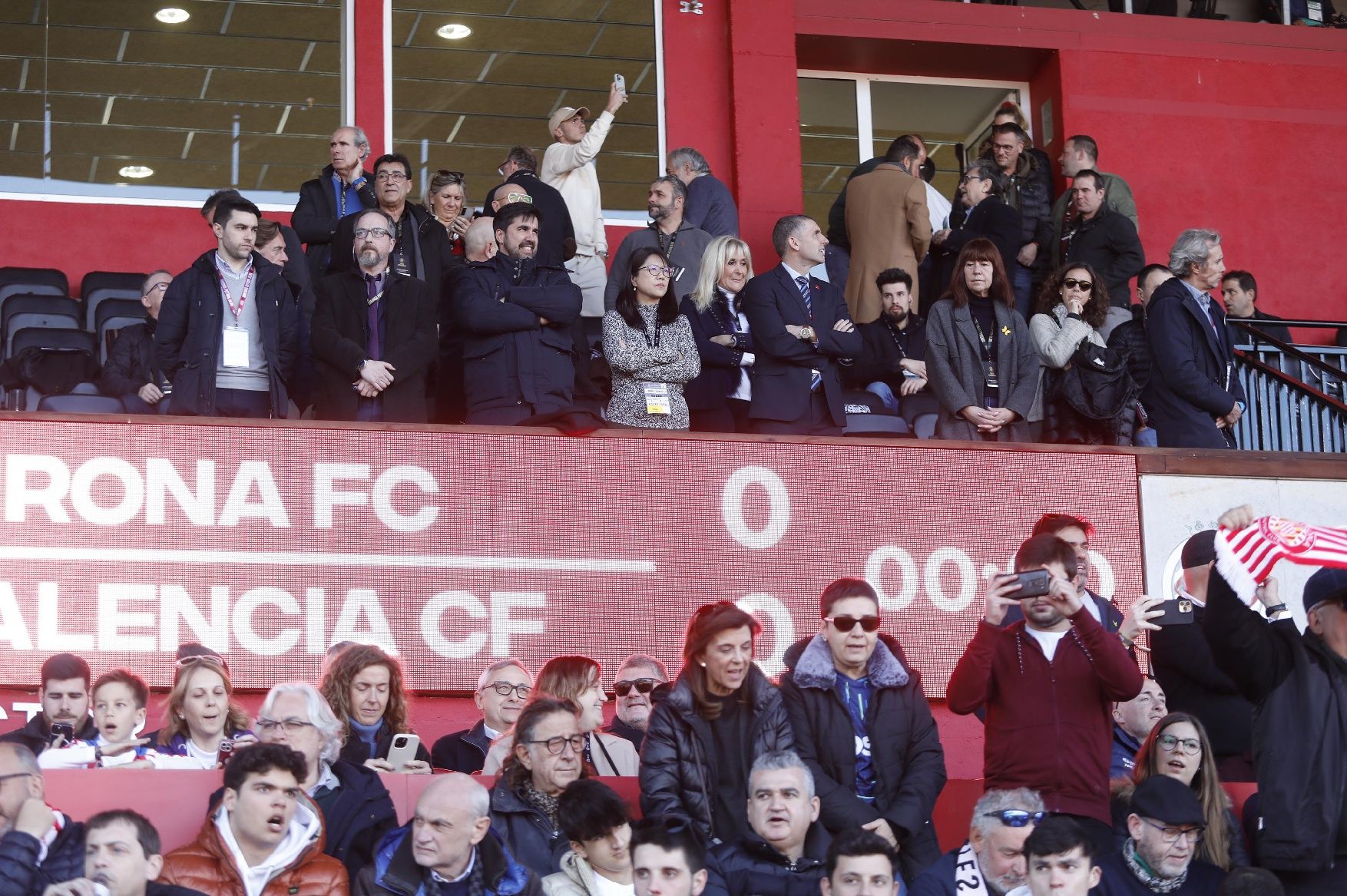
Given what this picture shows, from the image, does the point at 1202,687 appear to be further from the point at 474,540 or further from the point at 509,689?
the point at 474,540

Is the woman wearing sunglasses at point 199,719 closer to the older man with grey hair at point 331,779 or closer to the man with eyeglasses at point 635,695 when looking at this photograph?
the older man with grey hair at point 331,779

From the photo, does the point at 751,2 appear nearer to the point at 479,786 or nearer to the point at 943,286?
the point at 943,286

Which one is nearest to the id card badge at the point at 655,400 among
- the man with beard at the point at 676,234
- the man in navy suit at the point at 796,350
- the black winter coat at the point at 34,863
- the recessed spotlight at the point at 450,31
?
the man in navy suit at the point at 796,350

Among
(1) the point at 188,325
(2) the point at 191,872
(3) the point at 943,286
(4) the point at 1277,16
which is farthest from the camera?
(4) the point at 1277,16

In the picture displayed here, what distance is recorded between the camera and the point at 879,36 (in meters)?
15.1

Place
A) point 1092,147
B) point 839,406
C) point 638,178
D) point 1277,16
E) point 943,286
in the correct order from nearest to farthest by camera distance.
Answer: point 839,406 → point 943,286 → point 1092,147 → point 638,178 → point 1277,16

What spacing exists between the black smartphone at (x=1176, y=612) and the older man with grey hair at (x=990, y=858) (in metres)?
1.22

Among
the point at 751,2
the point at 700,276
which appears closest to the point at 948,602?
the point at 700,276

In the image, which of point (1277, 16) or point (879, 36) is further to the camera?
point (1277, 16)

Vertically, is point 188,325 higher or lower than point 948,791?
higher

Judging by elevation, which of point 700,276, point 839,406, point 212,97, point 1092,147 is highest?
point 212,97

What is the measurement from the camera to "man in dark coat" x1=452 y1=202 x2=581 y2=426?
10.0 m

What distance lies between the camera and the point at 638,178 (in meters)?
14.5

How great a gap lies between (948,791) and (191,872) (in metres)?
3.01
